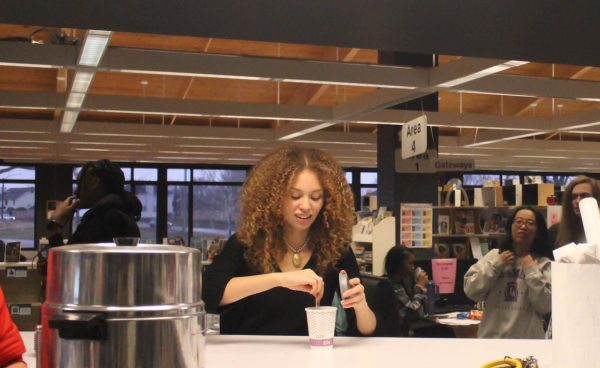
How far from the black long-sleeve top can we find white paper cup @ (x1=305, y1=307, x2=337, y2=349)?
25 cm

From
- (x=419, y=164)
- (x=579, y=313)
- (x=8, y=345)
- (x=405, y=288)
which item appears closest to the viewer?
(x=579, y=313)

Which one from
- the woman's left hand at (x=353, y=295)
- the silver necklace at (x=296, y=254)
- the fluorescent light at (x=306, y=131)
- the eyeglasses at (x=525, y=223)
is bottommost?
the woman's left hand at (x=353, y=295)

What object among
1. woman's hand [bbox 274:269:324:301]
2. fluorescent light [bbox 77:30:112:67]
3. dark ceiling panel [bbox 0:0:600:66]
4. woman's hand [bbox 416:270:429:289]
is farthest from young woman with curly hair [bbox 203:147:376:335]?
woman's hand [bbox 416:270:429:289]

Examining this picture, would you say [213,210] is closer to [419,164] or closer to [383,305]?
[419,164]

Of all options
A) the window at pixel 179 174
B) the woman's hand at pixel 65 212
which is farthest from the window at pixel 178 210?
the woman's hand at pixel 65 212

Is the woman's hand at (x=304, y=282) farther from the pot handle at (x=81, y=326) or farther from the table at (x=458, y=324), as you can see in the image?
the table at (x=458, y=324)

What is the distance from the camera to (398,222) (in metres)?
9.37

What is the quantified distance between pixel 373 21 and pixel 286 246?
3.02 feet

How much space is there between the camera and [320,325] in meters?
1.76

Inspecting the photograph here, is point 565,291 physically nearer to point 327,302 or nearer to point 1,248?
point 327,302

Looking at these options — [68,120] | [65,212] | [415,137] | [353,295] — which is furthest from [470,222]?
[353,295]

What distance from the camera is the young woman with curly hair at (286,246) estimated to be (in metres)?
2.01

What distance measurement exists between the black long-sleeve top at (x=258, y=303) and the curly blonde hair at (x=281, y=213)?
34 millimetres

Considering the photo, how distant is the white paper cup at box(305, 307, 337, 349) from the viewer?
1.77 meters
